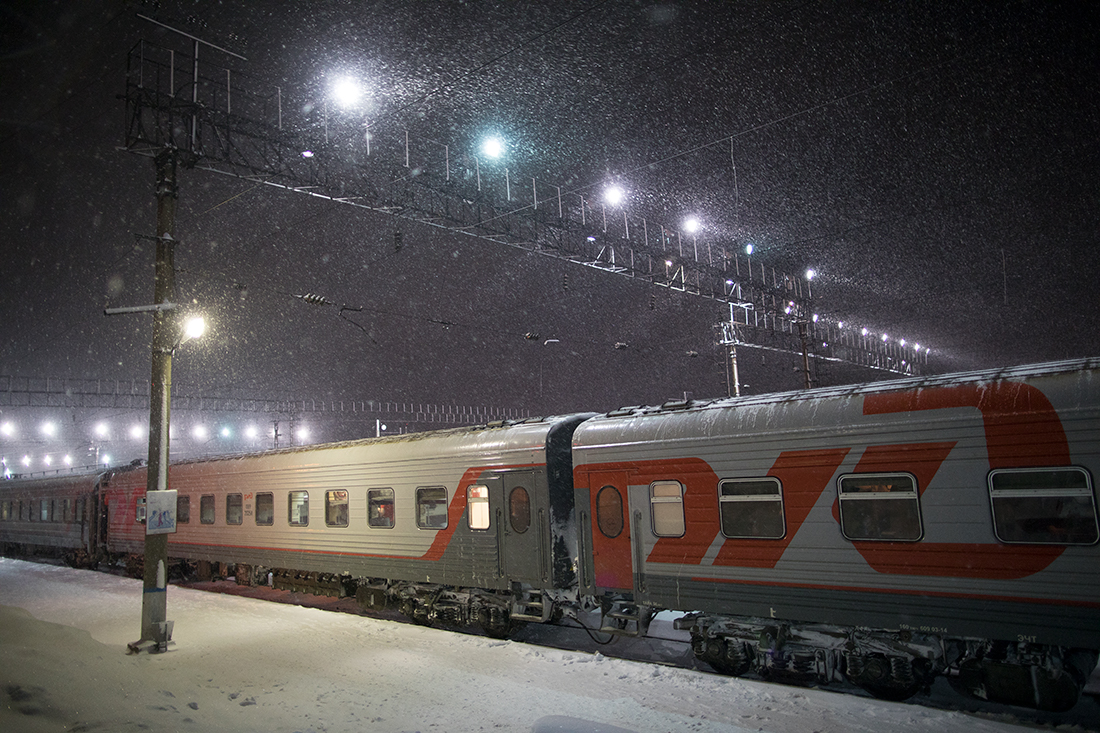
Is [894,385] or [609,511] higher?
[894,385]

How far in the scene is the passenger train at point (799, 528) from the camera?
21.8 ft

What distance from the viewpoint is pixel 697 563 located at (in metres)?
8.98

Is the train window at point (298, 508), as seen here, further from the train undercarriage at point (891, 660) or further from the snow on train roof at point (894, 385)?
the train undercarriage at point (891, 660)

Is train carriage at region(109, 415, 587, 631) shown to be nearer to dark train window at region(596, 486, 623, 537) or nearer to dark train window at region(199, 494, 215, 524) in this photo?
dark train window at region(199, 494, 215, 524)

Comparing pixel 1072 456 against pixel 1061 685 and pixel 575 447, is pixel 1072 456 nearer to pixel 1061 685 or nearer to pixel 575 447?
pixel 1061 685

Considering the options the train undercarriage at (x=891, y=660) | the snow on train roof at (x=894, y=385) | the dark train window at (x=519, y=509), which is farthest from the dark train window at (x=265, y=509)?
the train undercarriage at (x=891, y=660)

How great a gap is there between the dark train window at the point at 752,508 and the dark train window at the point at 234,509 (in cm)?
1340

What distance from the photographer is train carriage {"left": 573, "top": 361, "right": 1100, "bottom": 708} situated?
6.57 metres

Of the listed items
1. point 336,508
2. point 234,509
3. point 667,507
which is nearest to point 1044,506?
point 667,507

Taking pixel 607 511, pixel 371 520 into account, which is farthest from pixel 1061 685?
pixel 371 520

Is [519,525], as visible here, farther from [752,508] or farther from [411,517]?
[752,508]

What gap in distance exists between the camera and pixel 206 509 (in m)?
19.1

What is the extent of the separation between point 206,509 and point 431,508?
9787mm

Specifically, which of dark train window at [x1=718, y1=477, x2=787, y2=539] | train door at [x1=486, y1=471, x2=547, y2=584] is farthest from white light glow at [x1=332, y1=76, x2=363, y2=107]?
dark train window at [x1=718, y1=477, x2=787, y2=539]
